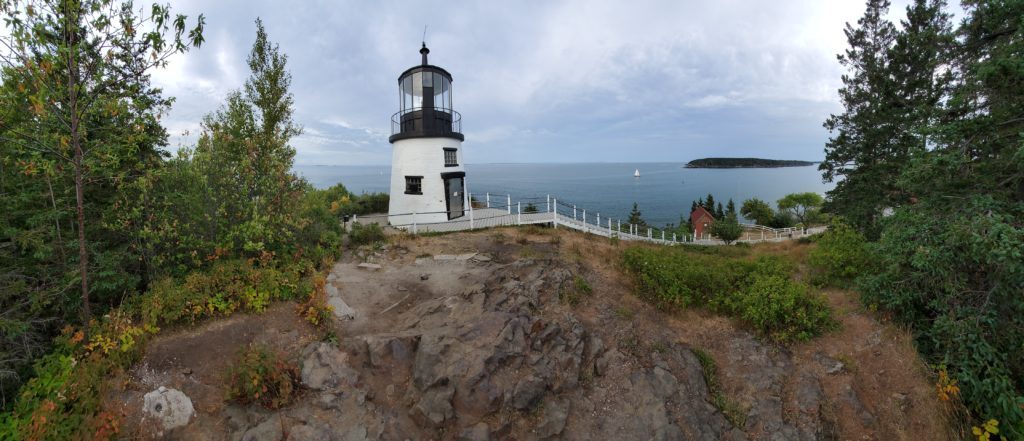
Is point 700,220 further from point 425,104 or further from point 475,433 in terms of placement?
point 475,433

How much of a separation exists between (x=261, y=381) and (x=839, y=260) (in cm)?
1444

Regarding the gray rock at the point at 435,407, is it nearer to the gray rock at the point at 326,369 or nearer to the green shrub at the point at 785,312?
the gray rock at the point at 326,369

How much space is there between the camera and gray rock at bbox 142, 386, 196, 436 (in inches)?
206

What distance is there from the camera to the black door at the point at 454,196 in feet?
57.3

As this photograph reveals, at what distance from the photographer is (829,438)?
6.10 metres

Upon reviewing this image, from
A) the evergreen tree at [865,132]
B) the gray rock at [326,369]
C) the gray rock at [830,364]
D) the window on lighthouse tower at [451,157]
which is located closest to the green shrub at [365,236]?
the window on lighthouse tower at [451,157]

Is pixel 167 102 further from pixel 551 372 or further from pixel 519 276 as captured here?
pixel 551 372

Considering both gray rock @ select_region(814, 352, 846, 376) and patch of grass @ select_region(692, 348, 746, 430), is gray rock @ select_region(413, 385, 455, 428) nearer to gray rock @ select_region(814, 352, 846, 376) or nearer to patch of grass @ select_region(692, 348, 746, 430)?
patch of grass @ select_region(692, 348, 746, 430)

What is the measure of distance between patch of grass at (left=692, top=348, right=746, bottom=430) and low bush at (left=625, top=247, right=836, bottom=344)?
153 cm

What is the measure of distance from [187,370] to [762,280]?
1155 centimetres

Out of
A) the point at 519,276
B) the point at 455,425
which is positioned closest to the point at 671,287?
the point at 519,276

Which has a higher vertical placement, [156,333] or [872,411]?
[156,333]

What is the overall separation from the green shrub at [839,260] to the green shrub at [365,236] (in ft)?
44.4

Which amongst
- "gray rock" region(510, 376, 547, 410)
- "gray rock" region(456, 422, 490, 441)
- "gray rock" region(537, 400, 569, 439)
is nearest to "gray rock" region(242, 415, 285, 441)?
"gray rock" region(456, 422, 490, 441)
